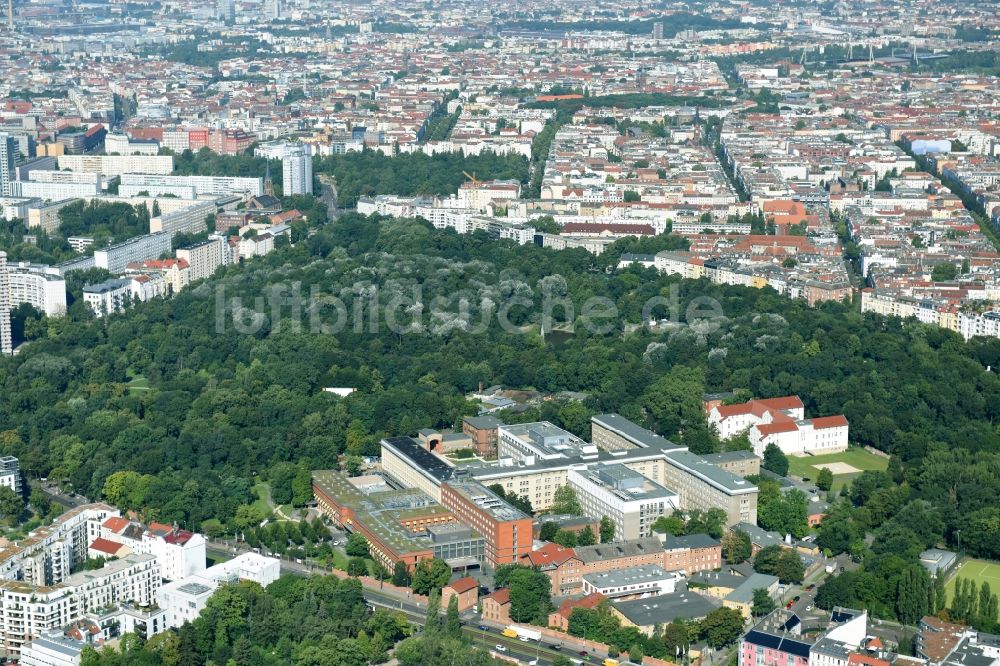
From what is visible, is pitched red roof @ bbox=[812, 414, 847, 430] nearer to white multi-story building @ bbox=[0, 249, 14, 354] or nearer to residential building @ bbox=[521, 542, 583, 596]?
residential building @ bbox=[521, 542, 583, 596]

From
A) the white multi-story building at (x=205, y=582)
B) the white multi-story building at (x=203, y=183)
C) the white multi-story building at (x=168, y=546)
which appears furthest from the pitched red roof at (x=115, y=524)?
the white multi-story building at (x=203, y=183)

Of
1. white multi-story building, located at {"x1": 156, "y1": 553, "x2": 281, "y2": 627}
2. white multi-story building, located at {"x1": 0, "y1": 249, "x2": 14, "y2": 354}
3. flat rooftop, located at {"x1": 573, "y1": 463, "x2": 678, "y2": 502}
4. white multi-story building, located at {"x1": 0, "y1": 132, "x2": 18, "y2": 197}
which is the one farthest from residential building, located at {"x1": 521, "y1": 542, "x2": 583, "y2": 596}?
white multi-story building, located at {"x1": 0, "y1": 132, "x2": 18, "y2": 197}

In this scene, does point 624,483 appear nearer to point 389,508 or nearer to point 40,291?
point 389,508

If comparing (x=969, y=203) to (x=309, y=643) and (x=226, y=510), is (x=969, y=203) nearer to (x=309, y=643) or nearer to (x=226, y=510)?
(x=226, y=510)

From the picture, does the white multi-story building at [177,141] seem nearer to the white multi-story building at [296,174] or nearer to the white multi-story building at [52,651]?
the white multi-story building at [296,174]

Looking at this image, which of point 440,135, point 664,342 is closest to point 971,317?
point 664,342

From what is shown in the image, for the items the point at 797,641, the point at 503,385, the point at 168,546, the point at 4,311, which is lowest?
the point at 503,385

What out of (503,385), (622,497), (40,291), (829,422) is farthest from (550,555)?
(40,291)
